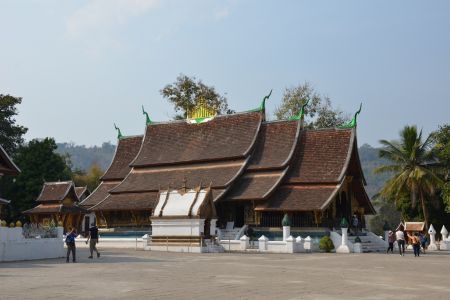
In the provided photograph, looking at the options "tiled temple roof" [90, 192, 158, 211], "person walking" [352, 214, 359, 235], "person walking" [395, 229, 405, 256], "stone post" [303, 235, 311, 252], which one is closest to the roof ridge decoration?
"tiled temple roof" [90, 192, 158, 211]

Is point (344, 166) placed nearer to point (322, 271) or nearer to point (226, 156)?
point (226, 156)

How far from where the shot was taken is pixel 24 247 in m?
21.2

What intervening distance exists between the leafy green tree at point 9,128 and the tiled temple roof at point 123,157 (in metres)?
21.0

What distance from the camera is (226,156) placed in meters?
37.4

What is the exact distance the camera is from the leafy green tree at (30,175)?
2192 inches

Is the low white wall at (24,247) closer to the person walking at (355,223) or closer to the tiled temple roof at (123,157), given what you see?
the person walking at (355,223)

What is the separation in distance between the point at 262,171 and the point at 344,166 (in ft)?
16.6

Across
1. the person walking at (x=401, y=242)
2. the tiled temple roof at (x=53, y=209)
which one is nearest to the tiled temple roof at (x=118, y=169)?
the tiled temple roof at (x=53, y=209)

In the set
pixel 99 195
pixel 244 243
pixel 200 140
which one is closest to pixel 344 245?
pixel 244 243

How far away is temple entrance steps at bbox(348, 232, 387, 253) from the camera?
3177 centimetres

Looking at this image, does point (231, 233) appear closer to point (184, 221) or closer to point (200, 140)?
point (184, 221)

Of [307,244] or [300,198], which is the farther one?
[300,198]

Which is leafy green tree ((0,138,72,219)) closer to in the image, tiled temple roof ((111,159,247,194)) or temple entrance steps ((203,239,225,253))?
tiled temple roof ((111,159,247,194))

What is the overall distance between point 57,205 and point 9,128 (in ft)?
50.4
